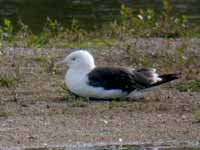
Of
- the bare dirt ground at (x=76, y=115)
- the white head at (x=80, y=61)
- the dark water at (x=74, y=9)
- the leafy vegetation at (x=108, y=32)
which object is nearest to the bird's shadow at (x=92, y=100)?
the bare dirt ground at (x=76, y=115)

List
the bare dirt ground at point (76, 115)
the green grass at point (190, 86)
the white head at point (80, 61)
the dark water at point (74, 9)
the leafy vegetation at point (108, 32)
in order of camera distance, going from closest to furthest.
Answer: the bare dirt ground at point (76, 115) < the white head at point (80, 61) < the green grass at point (190, 86) < the leafy vegetation at point (108, 32) < the dark water at point (74, 9)

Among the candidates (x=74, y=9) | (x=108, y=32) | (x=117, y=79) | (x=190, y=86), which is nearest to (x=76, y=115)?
(x=117, y=79)

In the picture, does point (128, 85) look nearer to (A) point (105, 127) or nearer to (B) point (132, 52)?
(A) point (105, 127)

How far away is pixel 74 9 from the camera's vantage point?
70.6ft

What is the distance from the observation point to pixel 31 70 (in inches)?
569

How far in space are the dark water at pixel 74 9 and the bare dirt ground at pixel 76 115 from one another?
5371 millimetres

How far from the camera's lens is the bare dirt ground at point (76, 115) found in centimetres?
1065

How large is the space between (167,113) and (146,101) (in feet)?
2.66

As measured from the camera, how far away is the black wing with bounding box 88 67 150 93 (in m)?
12.5

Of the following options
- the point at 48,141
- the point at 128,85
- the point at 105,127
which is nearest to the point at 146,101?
the point at 128,85

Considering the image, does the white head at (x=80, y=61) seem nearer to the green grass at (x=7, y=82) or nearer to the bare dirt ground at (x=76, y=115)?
the bare dirt ground at (x=76, y=115)

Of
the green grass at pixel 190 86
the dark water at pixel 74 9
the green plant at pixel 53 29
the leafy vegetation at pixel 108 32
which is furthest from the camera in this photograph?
the dark water at pixel 74 9

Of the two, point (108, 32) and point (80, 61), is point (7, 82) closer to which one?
point (80, 61)

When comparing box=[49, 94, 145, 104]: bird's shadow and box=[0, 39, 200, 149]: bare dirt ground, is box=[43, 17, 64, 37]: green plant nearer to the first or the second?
box=[0, 39, 200, 149]: bare dirt ground
